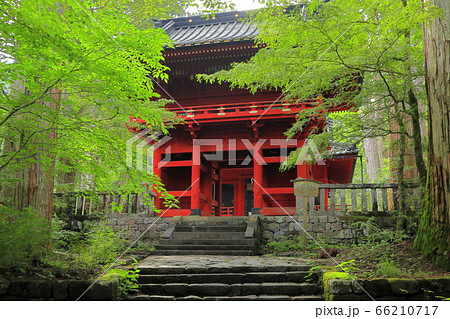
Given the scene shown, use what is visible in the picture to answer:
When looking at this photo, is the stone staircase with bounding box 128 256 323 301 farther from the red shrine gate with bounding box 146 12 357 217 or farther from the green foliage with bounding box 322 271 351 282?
the red shrine gate with bounding box 146 12 357 217

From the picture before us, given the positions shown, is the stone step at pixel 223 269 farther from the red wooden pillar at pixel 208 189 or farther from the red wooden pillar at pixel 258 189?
the red wooden pillar at pixel 208 189

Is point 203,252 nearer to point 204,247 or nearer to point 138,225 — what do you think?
point 204,247

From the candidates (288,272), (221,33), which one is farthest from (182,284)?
(221,33)

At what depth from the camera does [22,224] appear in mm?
4898

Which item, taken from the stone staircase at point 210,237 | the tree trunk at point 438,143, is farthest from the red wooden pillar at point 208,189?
the tree trunk at point 438,143

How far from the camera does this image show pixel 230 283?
5.59 meters

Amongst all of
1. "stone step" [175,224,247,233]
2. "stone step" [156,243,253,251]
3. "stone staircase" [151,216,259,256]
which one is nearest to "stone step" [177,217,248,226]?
"stone staircase" [151,216,259,256]

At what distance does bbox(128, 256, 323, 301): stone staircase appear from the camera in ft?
16.9

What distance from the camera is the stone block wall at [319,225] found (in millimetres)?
9102

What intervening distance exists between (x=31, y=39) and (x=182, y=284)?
3.94 meters

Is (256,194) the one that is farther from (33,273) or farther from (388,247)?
(33,273)

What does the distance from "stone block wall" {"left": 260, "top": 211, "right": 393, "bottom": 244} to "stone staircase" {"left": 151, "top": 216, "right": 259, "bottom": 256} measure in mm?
469

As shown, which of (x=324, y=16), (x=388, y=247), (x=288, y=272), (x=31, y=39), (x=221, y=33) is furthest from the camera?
(x=221, y=33)

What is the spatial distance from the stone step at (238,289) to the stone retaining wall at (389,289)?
65 centimetres
